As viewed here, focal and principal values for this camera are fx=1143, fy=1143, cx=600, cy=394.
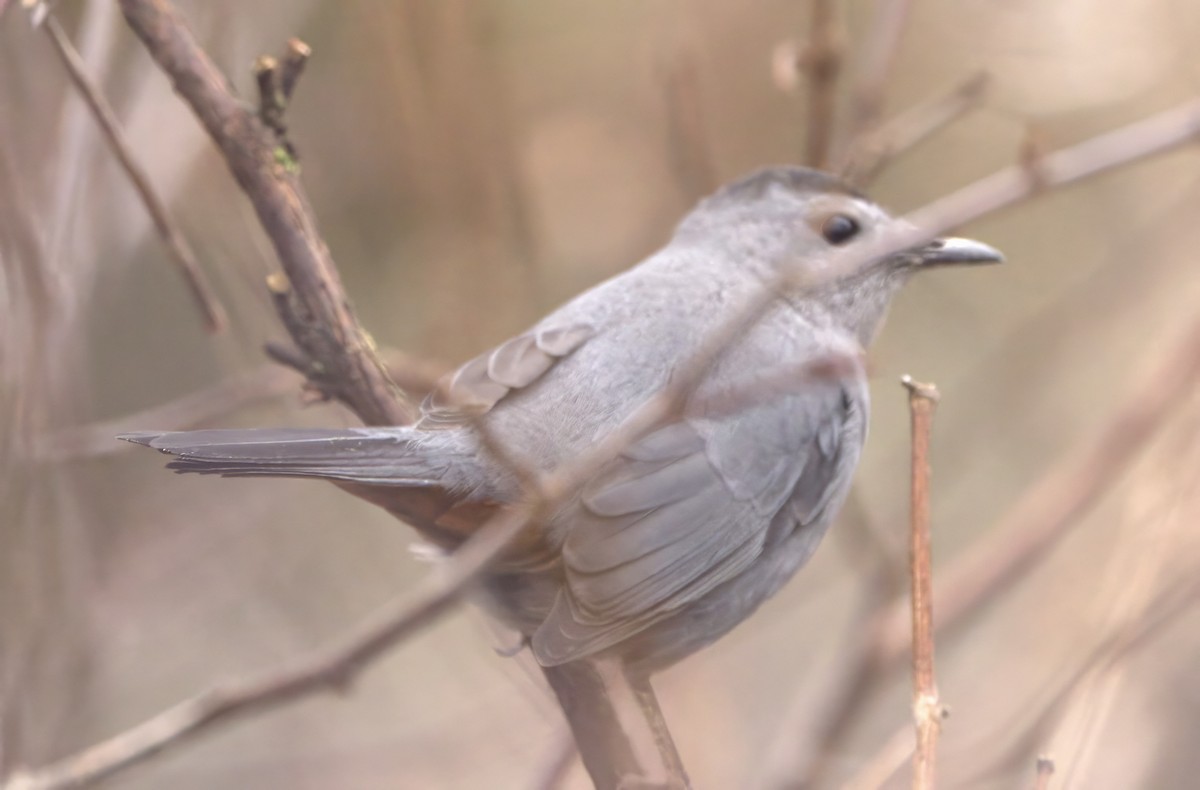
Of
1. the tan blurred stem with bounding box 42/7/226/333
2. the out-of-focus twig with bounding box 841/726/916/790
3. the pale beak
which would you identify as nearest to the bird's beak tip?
the pale beak

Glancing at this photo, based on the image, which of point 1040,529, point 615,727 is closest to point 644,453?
point 615,727

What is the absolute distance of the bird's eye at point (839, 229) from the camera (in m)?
3.16

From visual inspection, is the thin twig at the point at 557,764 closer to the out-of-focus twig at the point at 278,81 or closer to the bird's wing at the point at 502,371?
the bird's wing at the point at 502,371

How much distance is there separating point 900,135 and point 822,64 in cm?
35

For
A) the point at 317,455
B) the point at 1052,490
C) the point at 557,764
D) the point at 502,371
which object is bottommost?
the point at 1052,490

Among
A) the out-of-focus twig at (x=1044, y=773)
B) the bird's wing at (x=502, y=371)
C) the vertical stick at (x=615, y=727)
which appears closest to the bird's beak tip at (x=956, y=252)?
the bird's wing at (x=502, y=371)

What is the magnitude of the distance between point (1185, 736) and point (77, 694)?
328cm

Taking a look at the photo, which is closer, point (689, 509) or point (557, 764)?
point (557, 764)

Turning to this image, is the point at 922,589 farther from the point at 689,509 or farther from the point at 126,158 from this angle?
the point at 126,158

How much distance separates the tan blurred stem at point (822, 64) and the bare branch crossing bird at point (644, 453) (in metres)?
0.36

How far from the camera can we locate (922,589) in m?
1.81

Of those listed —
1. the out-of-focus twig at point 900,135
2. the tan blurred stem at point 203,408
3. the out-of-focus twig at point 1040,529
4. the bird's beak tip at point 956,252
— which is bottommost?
the out-of-focus twig at point 1040,529

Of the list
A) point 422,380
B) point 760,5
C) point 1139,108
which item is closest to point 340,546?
point 422,380

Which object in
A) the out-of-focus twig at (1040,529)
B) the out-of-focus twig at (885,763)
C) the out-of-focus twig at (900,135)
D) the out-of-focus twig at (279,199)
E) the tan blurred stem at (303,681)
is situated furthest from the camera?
the out-of-focus twig at (900,135)
